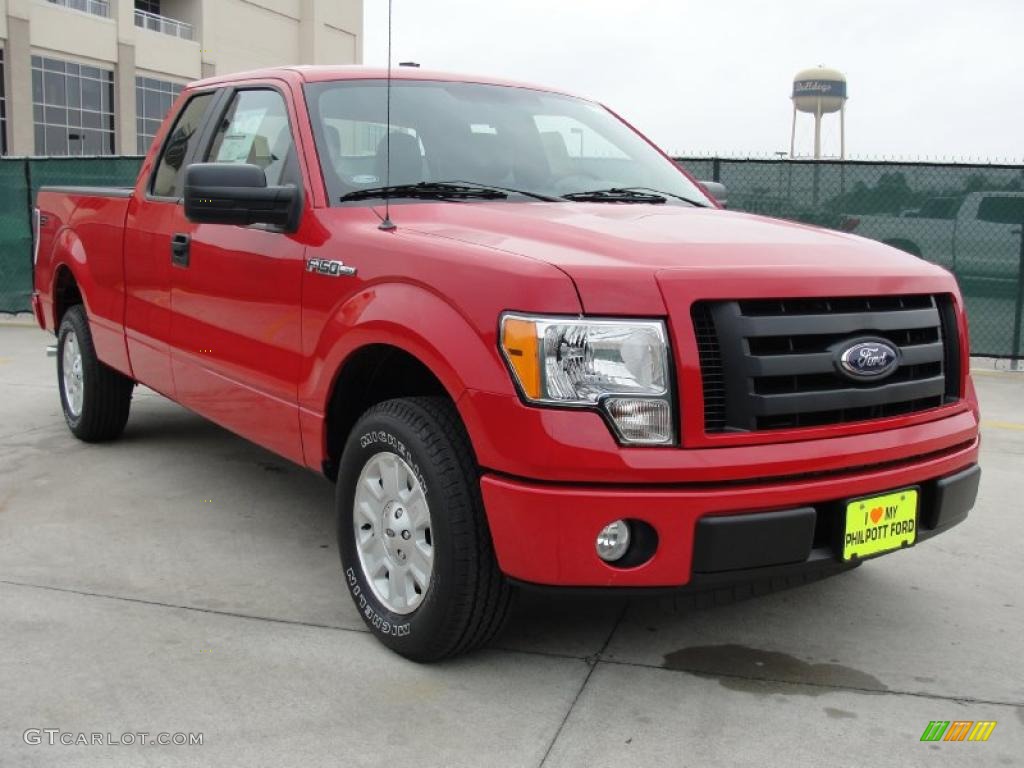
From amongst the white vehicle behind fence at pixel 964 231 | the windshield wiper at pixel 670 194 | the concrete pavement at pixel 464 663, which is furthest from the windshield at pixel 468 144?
the white vehicle behind fence at pixel 964 231

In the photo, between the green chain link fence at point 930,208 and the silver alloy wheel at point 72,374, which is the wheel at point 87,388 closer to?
the silver alloy wheel at point 72,374

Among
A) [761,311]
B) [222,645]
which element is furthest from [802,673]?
[222,645]

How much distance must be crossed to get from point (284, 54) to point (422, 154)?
51.6m

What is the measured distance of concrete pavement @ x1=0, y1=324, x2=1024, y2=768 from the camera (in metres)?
2.92

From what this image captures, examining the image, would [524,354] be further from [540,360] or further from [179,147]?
[179,147]

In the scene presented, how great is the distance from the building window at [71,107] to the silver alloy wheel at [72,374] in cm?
3545

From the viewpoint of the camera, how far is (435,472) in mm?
3115

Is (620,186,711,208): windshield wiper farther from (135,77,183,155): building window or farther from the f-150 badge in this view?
(135,77,183,155): building window

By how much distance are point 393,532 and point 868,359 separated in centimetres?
148

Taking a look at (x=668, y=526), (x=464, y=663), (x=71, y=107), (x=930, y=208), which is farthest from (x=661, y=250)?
(x=71, y=107)

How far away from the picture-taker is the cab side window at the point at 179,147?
202 inches

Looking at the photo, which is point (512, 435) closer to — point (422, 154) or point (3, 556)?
point (422, 154)

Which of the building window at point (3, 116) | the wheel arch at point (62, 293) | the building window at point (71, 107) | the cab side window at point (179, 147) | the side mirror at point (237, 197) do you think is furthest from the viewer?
the building window at point (71, 107)

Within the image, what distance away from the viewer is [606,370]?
290 cm
